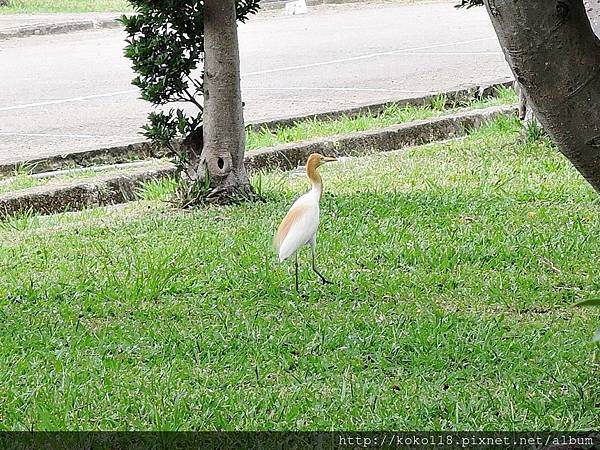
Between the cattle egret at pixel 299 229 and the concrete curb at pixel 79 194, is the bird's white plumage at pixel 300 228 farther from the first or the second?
the concrete curb at pixel 79 194

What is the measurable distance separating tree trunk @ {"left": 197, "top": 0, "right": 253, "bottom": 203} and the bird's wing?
6.17 ft

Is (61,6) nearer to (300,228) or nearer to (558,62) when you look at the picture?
(300,228)

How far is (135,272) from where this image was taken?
17.6 feet

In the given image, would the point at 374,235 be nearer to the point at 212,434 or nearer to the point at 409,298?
the point at 409,298

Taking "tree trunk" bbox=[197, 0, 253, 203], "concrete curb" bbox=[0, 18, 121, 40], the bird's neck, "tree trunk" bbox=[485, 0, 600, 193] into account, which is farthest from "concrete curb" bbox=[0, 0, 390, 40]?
"tree trunk" bbox=[485, 0, 600, 193]

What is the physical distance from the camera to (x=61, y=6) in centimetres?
2322

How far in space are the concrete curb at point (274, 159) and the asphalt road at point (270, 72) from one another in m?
1.33

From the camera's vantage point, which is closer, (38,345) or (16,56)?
(38,345)

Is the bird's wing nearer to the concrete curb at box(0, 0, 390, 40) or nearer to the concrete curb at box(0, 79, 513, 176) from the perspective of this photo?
the concrete curb at box(0, 79, 513, 176)

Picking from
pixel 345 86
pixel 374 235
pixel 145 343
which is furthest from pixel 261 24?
pixel 145 343

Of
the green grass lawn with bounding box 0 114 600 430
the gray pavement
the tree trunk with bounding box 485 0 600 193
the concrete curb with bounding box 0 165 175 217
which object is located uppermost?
the tree trunk with bounding box 485 0 600 193

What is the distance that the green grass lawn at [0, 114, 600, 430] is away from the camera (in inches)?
146

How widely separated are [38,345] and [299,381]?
1.11 m

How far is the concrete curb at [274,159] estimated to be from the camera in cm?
725
